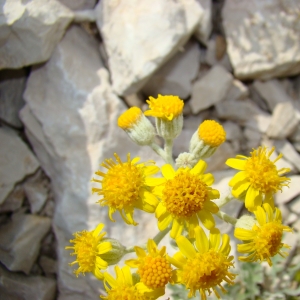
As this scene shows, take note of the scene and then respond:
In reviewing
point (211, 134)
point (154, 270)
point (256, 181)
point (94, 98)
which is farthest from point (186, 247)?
point (94, 98)

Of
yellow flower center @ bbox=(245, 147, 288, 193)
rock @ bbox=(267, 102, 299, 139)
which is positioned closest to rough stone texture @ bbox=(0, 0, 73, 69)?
yellow flower center @ bbox=(245, 147, 288, 193)

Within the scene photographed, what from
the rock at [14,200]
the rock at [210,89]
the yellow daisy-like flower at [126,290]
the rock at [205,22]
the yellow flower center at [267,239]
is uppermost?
the rock at [205,22]

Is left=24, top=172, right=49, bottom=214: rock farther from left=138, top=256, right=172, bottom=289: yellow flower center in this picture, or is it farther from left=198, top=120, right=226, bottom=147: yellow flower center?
left=198, top=120, right=226, bottom=147: yellow flower center

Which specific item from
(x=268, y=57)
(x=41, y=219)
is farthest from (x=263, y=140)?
(x=41, y=219)

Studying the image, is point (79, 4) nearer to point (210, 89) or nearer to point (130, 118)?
point (210, 89)

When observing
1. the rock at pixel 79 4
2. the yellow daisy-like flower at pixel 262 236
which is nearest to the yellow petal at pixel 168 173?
the yellow daisy-like flower at pixel 262 236

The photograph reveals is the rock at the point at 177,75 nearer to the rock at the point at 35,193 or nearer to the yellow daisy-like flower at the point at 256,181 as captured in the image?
the rock at the point at 35,193

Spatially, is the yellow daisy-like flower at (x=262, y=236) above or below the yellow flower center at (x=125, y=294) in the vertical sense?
below
